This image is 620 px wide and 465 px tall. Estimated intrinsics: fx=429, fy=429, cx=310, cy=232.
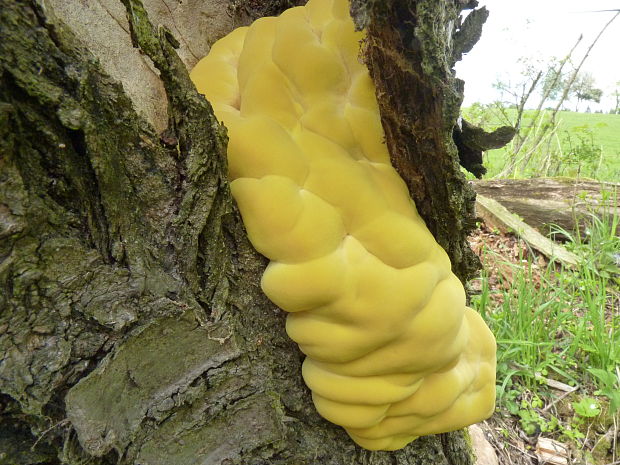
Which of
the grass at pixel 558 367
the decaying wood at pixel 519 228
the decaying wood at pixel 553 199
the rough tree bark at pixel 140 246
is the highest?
the rough tree bark at pixel 140 246

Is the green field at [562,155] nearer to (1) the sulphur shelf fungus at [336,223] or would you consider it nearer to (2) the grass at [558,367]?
(2) the grass at [558,367]

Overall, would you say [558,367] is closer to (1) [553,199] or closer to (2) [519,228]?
(2) [519,228]

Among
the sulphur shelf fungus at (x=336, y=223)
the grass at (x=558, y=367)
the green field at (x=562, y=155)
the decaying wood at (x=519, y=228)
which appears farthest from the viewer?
the green field at (x=562, y=155)

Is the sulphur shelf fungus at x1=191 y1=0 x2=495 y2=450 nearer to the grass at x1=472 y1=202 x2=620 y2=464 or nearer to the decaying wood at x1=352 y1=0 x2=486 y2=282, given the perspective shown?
the decaying wood at x1=352 y1=0 x2=486 y2=282

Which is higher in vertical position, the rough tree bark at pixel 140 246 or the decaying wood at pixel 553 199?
the rough tree bark at pixel 140 246

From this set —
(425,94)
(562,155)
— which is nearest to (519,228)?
(562,155)

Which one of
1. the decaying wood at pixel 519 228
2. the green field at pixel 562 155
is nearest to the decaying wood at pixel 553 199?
the decaying wood at pixel 519 228

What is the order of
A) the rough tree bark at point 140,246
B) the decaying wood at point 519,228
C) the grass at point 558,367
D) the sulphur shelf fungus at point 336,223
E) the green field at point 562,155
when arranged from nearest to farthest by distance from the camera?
the rough tree bark at point 140,246 < the sulphur shelf fungus at point 336,223 < the grass at point 558,367 < the decaying wood at point 519,228 < the green field at point 562,155
